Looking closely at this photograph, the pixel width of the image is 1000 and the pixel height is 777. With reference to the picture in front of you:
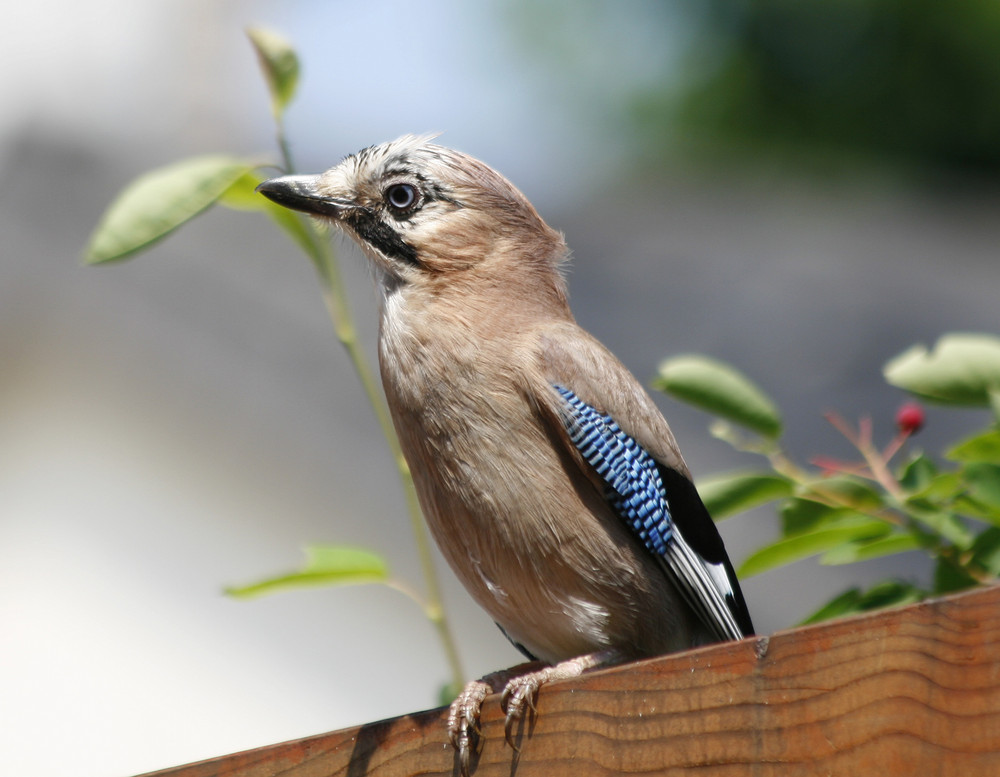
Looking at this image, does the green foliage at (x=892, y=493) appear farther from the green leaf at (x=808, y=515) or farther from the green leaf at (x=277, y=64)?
the green leaf at (x=277, y=64)

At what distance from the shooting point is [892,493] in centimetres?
177

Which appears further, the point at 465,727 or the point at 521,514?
the point at 521,514

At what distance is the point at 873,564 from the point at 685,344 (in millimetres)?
1906

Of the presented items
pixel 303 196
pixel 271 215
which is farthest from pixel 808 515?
pixel 303 196

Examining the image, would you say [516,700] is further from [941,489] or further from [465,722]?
[941,489]

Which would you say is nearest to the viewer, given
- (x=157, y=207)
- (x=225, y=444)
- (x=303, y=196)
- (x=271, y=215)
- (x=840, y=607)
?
(x=840, y=607)

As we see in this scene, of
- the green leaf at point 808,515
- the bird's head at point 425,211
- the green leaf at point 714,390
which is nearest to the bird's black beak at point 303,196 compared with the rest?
the bird's head at point 425,211

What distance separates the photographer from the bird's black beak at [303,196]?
2300 mm

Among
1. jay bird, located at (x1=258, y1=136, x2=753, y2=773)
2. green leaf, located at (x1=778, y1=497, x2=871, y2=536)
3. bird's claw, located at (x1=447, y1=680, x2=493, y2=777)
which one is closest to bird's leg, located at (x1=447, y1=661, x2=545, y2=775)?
bird's claw, located at (x1=447, y1=680, x2=493, y2=777)

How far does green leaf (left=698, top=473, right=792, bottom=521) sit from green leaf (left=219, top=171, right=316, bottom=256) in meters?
0.76

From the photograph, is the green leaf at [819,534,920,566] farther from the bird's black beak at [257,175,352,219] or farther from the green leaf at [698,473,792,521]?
the bird's black beak at [257,175,352,219]

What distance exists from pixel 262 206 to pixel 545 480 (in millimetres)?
673

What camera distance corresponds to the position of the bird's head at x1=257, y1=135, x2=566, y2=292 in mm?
2426

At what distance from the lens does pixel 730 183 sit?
12969 mm
